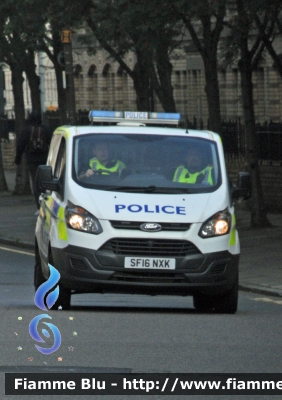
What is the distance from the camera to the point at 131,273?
12.3 metres

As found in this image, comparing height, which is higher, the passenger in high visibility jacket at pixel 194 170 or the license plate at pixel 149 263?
the passenger in high visibility jacket at pixel 194 170

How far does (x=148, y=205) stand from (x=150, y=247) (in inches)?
15.3

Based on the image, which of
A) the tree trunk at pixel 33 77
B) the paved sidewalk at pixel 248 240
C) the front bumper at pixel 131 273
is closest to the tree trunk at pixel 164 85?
the paved sidewalk at pixel 248 240

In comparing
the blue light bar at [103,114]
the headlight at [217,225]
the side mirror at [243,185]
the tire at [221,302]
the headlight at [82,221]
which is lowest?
the tire at [221,302]

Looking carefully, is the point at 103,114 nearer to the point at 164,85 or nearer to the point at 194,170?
the point at 194,170

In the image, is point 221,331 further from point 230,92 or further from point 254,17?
point 230,92

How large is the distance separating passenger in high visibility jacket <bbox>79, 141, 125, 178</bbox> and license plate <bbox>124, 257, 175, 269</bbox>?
1.03m

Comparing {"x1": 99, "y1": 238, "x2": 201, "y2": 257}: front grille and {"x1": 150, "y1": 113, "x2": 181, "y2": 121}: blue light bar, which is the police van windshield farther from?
{"x1": 150, "y1": 113, "x2": 181, "y2": 121}: blue light bar

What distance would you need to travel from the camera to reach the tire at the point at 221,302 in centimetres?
1284

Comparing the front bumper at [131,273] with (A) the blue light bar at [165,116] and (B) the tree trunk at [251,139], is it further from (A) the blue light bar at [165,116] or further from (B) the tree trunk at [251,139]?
(B) the tree trunk at [251,139]

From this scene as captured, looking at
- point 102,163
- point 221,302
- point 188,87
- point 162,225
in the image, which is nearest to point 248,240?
point 221,302

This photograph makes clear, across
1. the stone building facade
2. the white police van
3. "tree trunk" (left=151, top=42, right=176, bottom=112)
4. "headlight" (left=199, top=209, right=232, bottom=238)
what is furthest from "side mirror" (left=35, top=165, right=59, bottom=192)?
the stone building facade

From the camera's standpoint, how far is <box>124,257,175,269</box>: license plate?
40.0 ft

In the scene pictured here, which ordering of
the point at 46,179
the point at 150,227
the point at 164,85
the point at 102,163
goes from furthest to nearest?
1. the point at 164,85
2. the point at 102,163
3. the point at 46,179
4. the point at 150,227
